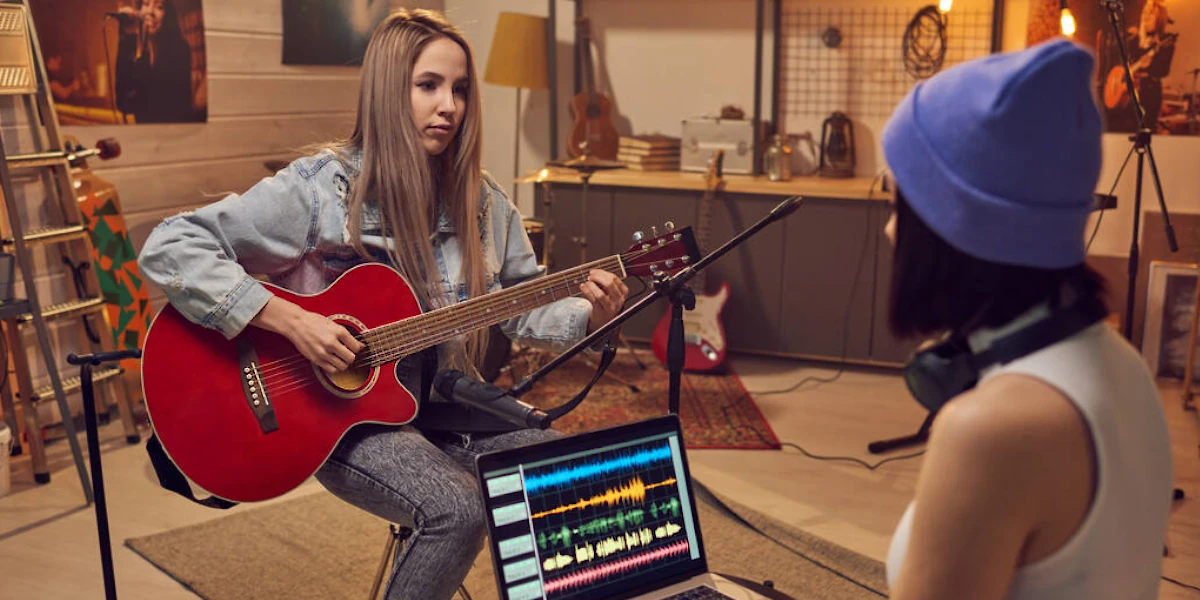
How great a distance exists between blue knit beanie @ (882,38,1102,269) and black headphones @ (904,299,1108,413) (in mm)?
49

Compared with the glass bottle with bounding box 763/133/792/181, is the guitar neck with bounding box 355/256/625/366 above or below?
below

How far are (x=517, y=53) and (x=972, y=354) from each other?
4.22m

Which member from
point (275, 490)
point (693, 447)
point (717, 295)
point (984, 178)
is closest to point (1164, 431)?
point (984, 178)

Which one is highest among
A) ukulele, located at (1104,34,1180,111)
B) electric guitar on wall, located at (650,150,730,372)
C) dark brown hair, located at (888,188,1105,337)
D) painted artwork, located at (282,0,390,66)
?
painted artwork, located at (282,0,390,66)

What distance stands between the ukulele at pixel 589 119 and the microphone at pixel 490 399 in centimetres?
341

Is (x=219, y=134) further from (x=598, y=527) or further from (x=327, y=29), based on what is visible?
(x=598, y=527)

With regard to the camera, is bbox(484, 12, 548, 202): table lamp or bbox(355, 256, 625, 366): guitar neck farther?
bbox(484, 12, 548, 202): table lamp

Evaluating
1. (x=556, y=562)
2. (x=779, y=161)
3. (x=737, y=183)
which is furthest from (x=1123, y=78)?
(x=556, y=562)

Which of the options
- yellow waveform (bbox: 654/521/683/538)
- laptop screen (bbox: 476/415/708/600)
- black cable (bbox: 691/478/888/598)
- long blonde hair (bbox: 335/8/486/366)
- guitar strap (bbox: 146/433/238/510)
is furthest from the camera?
black cable (bbox: 691/478/888/598)

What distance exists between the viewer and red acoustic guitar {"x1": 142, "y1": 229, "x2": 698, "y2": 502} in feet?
6.25

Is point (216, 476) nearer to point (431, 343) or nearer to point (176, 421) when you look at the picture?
point (176, 421)

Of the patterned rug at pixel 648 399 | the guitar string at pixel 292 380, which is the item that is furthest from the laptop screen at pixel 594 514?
the patterned rug at pixel 648 399

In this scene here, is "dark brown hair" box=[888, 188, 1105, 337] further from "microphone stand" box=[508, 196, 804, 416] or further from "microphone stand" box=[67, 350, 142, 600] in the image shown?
"microphone stand" box=[67, 350, 142, 600]

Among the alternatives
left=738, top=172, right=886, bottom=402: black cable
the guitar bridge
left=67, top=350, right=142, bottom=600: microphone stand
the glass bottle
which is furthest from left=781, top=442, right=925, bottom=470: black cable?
left=67, top=350, right=142, bottom=600: microphone stand
